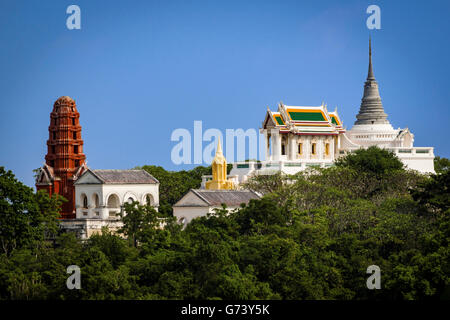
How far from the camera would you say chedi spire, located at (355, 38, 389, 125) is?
93500mm

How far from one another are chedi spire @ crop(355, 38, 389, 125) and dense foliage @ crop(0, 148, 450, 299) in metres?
21.8

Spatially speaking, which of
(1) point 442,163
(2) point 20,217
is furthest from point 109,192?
(1) point 442,163

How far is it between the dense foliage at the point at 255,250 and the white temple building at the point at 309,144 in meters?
10.1

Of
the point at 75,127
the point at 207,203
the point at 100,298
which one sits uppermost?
the point at 75,127

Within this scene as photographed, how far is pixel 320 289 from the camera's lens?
51781 millimetres

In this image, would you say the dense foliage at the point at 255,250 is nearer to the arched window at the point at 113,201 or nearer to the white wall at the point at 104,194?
the white wall at the point at 104,194

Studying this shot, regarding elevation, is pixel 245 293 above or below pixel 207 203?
below

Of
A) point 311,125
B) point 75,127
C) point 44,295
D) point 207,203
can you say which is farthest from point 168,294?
point 311,125

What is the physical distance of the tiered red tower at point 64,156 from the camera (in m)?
74.1

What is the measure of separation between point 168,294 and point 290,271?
20.0ft

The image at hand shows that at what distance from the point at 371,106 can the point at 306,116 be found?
9.92 m

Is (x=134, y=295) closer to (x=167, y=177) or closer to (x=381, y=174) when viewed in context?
(x=381, y=174)

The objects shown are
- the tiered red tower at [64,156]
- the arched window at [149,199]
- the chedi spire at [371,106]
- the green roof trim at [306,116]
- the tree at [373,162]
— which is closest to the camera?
the arched window at [149,199]

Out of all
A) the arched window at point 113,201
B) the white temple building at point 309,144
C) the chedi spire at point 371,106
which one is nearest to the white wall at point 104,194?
the arched window at point 113,201
